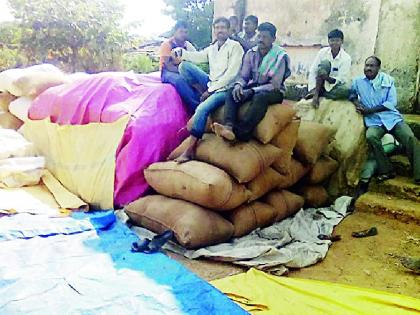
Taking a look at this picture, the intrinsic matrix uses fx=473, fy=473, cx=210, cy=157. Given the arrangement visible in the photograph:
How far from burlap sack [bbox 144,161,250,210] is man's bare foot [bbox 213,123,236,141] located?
9.6 inches

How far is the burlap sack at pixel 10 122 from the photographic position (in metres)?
5.66

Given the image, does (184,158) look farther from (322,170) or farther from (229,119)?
(322,170)

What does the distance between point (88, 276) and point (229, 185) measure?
1151 millimetres

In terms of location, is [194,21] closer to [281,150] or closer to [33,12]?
[33,12]

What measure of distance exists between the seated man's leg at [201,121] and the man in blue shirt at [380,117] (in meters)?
1.45

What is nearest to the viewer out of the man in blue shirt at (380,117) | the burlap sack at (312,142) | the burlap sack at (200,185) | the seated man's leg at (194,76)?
the burlap sack at (200,185)

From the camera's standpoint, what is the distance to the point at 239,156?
345 cm

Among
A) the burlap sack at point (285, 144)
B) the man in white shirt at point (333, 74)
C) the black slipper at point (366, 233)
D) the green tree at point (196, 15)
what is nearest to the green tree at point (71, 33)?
the green tree at point (196, 15)

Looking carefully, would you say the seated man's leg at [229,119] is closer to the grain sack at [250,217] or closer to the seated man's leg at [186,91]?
the grain sack at [250,217]

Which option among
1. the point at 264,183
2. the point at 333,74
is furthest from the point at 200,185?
the point at 333,74

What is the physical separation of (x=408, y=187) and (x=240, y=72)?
1739 mm

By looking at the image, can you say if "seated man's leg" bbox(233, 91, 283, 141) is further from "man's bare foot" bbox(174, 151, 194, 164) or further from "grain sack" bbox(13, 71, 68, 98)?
"grain sack" bbox(13, 71, 68, 98)

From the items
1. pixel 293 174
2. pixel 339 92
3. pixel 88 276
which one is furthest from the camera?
pixel 339 92

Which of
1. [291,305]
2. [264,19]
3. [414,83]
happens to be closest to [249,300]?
[291,305]
